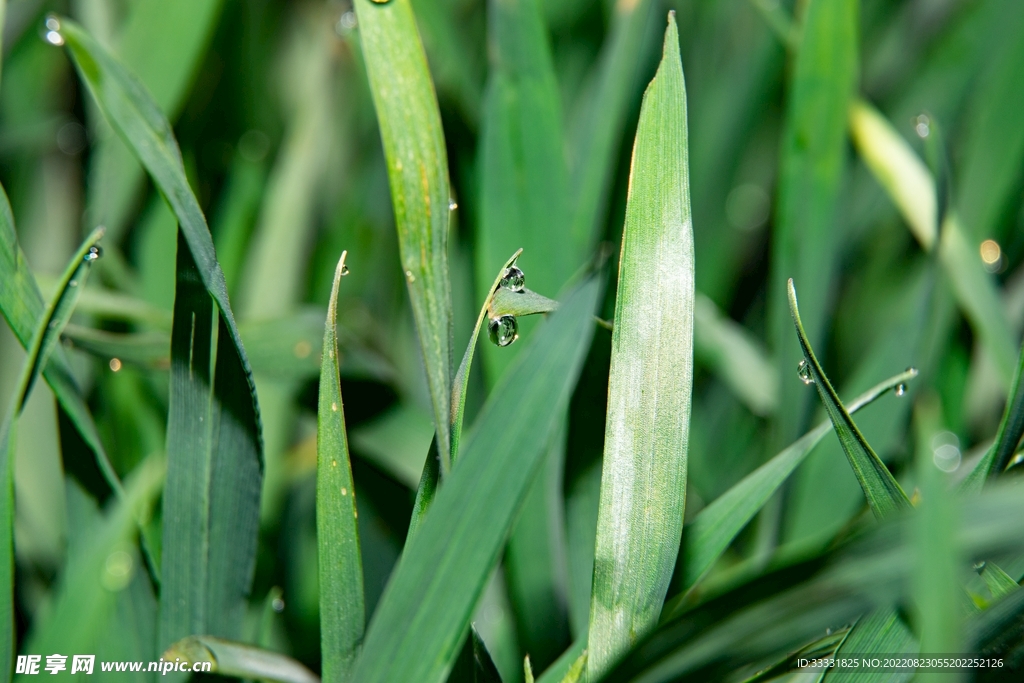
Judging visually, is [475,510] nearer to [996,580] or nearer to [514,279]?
[514,279]

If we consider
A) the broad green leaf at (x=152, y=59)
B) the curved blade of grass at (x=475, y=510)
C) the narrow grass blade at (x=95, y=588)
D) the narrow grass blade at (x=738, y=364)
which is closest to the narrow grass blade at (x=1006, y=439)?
the curved blade of grass at (x=475, y=510)

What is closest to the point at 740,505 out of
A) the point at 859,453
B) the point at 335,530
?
the point at 859,453

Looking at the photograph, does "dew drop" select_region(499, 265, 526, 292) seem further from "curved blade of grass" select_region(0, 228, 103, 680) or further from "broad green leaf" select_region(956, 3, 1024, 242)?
"broad green leaf" select_region(956, 3, 1024, 242)

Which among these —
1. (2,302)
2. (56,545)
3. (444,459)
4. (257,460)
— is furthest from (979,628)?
(56,545)

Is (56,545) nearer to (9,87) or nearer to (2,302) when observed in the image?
(2,302)

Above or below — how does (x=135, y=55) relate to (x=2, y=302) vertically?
above
